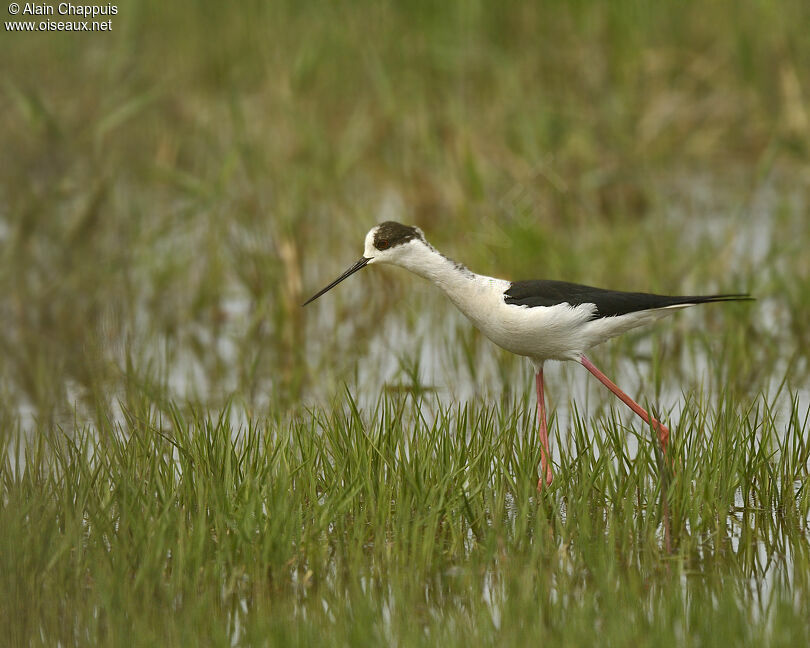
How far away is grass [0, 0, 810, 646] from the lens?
4.17 meters

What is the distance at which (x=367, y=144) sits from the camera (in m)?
10.0

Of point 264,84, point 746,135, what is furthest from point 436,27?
point 746,135

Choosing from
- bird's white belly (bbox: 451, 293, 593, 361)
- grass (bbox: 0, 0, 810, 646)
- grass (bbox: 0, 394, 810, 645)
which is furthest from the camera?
bird's white belly (bbox: 451, 293, 593, 361)

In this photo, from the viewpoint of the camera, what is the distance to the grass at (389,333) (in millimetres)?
4168

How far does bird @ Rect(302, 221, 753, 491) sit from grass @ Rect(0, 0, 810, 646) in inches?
12.3

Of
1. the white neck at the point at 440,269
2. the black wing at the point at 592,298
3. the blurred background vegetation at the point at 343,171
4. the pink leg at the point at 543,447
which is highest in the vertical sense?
the blurred background vegetation at the point at 343,171

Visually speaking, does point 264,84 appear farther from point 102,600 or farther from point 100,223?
point 102,600

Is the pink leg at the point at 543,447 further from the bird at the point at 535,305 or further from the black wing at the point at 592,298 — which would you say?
the black wing at the point at 592,298

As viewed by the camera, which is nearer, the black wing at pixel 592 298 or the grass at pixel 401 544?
the grass at pixel 401 544

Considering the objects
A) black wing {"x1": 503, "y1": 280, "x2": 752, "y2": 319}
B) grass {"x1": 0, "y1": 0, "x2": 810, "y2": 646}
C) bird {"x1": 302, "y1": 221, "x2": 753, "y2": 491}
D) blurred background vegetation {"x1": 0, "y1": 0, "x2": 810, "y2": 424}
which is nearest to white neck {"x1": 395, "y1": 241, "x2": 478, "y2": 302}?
bird {"x1": 302, "y1": 221, "x2": 753, "y2": 491}

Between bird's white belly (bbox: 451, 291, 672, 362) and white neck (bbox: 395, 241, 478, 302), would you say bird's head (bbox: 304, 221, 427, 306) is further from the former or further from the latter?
bird's white belly (bbox: 451, 291, 672, 362)

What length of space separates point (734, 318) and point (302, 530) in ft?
10.5

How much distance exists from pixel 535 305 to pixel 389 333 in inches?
101

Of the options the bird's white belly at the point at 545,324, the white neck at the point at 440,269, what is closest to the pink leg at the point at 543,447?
the bird's white belly at the point at 545,324
